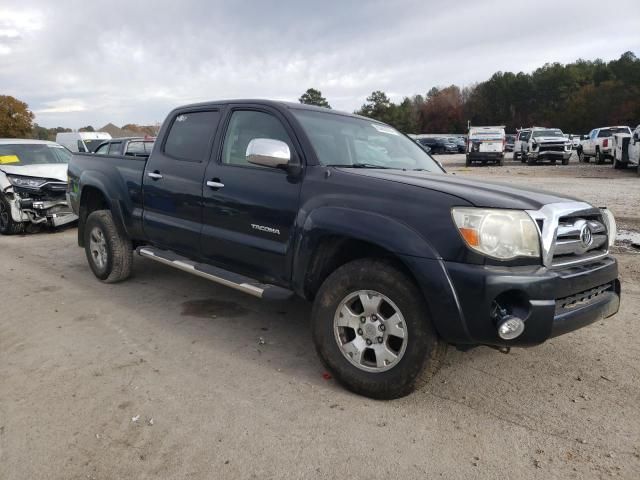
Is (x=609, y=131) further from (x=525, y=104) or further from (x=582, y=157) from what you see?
Result: (x=525, y=104)

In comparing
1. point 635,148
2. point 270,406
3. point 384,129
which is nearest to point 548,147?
point 635,148

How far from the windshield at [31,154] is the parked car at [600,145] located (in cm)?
2316

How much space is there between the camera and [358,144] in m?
4.03

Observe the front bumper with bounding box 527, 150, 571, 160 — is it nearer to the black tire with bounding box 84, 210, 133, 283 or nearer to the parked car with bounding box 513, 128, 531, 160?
the parked car with bounding box 513, 128, 531, 160

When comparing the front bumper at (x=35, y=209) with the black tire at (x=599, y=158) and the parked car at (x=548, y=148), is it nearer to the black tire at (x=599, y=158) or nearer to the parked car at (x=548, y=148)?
the parked car at (x=548, y=148)

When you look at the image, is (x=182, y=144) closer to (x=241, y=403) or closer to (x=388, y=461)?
(x=241, y=403)

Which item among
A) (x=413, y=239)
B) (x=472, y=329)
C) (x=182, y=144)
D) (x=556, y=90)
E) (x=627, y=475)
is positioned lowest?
Result: (x=627, y=475)

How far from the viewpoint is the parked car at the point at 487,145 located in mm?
25750

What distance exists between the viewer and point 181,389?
322 cm

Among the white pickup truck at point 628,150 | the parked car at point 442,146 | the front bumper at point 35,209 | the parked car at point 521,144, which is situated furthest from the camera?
the parked car at point 442,146

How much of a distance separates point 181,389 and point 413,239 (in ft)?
5.65

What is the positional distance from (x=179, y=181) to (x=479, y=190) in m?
2.57

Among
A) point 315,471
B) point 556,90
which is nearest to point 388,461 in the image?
point 315,471

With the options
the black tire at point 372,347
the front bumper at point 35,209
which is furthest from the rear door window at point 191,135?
the front bumper at point 35,209
